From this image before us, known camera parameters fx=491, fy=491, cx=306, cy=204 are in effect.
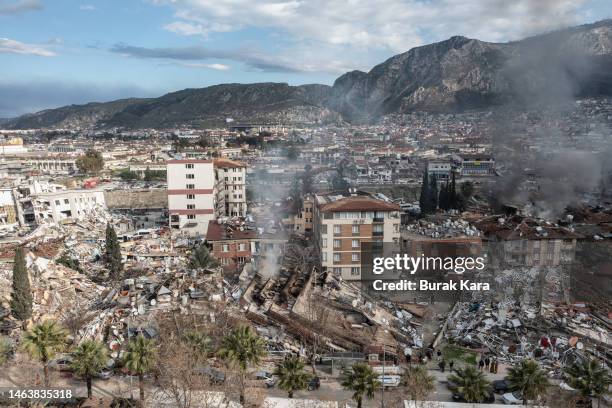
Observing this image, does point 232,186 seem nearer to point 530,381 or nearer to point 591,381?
point 530,381

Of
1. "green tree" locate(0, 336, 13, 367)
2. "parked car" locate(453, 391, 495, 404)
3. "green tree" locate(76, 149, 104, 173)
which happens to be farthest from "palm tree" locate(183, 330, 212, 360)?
"green tree" locate(76, 149, 104, 173)

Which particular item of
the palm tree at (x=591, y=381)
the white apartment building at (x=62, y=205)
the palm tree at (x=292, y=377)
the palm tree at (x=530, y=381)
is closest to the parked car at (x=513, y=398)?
the palm tree at (x=530, y=381)

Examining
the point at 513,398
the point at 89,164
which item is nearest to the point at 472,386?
the point at 513,398

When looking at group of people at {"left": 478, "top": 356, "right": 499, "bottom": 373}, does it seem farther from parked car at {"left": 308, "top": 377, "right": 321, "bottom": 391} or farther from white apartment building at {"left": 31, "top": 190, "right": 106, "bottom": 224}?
white apartment building at {"left": 31, "top": 190, "right": 106, "bottom": 224}

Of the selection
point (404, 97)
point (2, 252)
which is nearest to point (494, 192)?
point (2, 252)

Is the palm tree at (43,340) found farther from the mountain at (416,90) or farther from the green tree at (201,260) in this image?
the mountain at (416,90)
